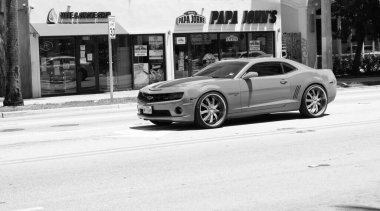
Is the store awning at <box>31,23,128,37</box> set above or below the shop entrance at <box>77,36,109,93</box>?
above

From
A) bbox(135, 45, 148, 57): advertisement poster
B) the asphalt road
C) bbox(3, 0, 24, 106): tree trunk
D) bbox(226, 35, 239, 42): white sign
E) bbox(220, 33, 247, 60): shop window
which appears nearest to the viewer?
the asphalt road

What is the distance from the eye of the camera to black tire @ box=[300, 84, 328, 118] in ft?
41.8

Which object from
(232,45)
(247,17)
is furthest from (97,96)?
(247,17)

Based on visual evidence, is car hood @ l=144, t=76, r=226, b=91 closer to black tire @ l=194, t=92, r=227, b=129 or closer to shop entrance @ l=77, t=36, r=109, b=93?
black tire @ l=194, t=92, r=227, b=129

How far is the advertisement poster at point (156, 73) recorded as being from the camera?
25.3 meters

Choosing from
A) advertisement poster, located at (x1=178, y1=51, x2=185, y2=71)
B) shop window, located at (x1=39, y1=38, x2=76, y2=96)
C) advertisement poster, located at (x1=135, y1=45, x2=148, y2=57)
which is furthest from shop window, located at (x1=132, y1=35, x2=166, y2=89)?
shop window, located at (x1=39, y1=38, x2=76, y2=96)

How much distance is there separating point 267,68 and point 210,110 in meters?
1.91

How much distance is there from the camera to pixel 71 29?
22891mm

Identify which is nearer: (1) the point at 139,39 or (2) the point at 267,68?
(2) the point at 267,68

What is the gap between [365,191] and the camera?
6461 mm

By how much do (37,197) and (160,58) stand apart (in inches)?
755

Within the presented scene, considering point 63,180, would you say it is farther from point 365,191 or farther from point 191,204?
point 365,191

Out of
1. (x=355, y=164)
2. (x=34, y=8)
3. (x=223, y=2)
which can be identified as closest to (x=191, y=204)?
(x=355, y=164)

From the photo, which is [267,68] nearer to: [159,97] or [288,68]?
[288,68]
